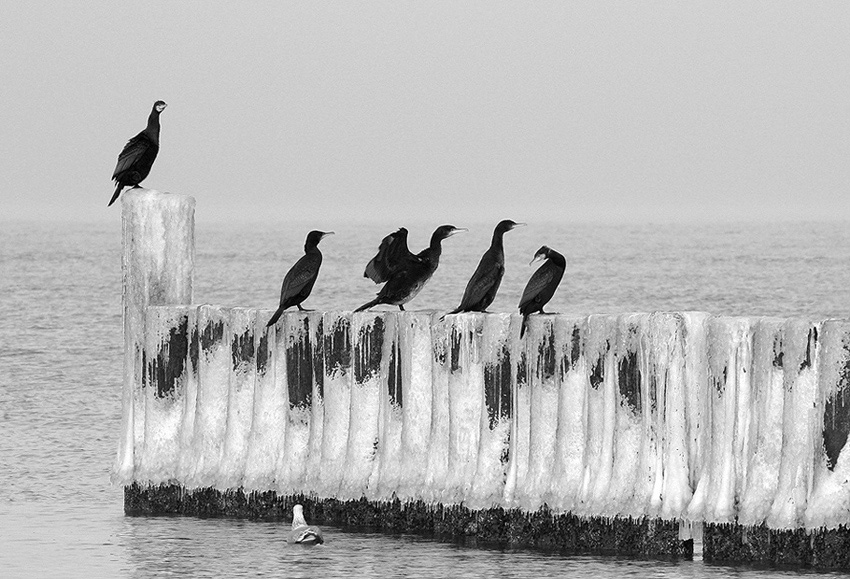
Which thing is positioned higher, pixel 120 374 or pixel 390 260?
pixel 390 260

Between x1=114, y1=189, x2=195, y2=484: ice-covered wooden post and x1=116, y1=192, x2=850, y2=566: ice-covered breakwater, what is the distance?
0.06 feet

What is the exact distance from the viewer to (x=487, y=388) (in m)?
13.0

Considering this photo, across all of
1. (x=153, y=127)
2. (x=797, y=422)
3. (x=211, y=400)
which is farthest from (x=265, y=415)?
(x=797, y=422)

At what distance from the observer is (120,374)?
28344mm

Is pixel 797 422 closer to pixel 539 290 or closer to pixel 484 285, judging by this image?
pixel 539 290

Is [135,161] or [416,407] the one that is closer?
[416,407]

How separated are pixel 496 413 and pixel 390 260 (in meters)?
2.15

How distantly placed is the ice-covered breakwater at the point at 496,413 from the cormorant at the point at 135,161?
41 centimetres

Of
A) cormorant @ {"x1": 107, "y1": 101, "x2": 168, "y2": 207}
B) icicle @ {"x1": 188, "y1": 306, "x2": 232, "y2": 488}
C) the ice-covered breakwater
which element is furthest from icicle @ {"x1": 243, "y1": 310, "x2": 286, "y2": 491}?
cormorant @ {"x1": 107, "y1": 101, "x2": 168, "y2": 207}

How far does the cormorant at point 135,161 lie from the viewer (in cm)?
1552

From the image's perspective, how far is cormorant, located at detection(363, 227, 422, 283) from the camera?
14.5m

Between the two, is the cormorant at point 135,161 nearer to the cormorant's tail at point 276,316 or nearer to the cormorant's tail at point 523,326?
the cormorant's tail at point 276,316

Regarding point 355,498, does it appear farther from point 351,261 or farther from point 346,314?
point 351,261

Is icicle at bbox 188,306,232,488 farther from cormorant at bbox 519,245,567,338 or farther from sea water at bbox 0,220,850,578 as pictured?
cormorant at bbox 519,245,567,338
